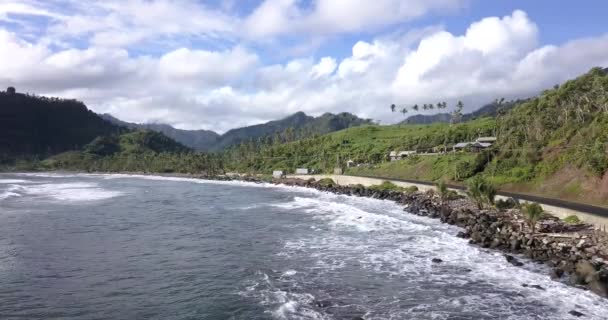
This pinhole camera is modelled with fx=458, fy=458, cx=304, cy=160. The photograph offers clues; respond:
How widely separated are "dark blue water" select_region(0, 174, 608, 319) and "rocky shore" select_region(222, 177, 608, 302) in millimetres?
1103

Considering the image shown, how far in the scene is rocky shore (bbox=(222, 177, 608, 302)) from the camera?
2281cm

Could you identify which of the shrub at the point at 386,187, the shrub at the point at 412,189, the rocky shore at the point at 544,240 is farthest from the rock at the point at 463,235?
the shrub at the point at 386,187

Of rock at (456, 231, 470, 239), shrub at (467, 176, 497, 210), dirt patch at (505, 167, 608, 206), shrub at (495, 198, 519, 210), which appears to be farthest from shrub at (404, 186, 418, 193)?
rock at (456, 231, 470, 239)

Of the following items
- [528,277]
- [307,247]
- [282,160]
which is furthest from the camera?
[282,160]

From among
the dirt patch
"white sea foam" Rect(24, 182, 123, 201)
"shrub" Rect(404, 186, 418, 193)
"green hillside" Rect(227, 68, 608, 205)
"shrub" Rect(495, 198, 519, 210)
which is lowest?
"white sea foam" Rect(24, 182, 123, 201)

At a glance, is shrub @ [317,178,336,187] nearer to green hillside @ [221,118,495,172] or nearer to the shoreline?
green hillside @ [221,118,495,172]

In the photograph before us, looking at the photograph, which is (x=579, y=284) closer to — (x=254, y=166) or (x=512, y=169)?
(x=512, y=169)

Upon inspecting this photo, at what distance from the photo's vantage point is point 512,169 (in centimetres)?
5800

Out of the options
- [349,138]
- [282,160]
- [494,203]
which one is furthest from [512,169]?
[349,138]

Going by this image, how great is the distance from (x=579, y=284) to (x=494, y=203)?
21355 millimetres

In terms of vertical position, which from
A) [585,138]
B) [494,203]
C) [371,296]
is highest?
[585,138]

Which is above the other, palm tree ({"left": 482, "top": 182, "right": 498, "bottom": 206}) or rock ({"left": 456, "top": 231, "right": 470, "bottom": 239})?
palm tree ({"left": 482, "top": 182, "right": 498, "bottom": 206})

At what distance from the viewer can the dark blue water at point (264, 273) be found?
19.8 meters

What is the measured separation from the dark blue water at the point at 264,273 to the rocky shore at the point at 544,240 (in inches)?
43.4
